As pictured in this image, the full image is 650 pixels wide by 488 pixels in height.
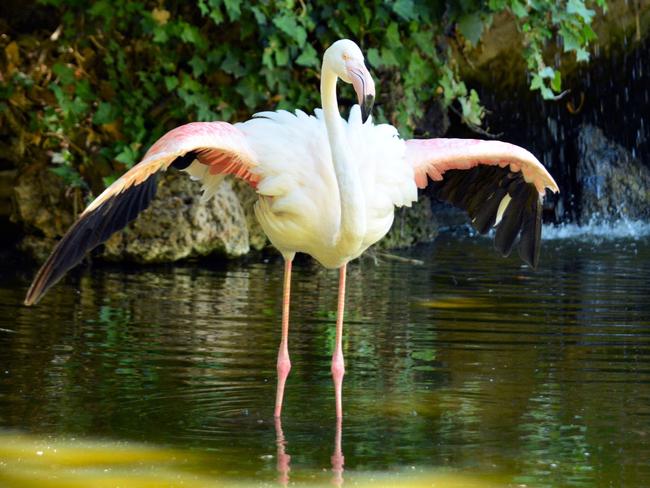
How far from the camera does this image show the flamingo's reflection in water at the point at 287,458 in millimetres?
3678

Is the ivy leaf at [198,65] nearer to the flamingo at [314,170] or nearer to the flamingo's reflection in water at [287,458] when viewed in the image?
the flamingo at [314,170]

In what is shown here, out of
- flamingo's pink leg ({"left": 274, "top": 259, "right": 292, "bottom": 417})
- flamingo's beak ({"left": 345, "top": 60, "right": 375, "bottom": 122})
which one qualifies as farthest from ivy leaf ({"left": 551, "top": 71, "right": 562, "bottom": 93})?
flamingo's beak ({"left": 345, "top": 60, "right": 375, "bottom": 122})

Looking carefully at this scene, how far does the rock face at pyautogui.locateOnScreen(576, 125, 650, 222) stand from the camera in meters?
12.3

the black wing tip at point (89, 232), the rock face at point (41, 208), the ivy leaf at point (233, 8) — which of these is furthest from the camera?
the rock face at point (41, 208)

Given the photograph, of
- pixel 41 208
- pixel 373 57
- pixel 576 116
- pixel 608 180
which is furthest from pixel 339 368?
pixel 576 116

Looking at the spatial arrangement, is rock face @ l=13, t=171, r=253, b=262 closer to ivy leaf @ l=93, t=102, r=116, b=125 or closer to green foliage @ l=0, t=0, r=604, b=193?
green foliage @ l=0, t=0, r=604, b=193

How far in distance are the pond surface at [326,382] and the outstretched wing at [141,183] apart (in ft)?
1.89

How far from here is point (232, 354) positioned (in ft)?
18.3

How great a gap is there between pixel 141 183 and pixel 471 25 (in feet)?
15.4

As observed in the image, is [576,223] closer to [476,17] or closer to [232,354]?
[476,17]

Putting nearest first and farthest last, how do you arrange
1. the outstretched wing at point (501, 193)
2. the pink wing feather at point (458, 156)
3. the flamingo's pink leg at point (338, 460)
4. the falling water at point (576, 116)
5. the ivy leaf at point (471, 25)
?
the flamingo's pink leg at point (338, 460) < the pink wing feather at point (458, 156) < the outstretched wing at point (501, 193) < the ivy leaf at point (471, 25) < the falling water at point (576, 116)

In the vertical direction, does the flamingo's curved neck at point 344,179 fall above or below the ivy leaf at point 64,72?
below

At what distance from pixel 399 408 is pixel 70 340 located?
189 centimetres

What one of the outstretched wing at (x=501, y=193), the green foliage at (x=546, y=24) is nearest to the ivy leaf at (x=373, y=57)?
the green foliage at (x=546, y=24)
